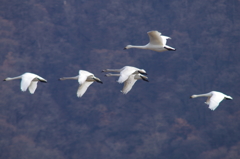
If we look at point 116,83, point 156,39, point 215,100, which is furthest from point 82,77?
point 116,83

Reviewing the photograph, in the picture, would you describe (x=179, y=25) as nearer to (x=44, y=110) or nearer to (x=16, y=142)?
(x=44, y=110)

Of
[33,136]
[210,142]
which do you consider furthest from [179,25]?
[33,136]

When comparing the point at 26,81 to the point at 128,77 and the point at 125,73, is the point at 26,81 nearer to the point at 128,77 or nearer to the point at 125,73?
the point at 125,73

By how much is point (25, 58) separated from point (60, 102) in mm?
6470

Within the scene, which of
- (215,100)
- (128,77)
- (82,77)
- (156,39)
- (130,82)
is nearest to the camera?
(215,100)

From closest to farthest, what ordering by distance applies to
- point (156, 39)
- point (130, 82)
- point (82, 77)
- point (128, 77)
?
point (82, 77) < point (128, 77) < point (156, 39) < point (130, 82)

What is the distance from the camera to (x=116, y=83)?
66.9 meters

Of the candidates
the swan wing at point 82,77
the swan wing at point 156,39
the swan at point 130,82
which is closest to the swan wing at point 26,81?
the swan wing at point 82,77

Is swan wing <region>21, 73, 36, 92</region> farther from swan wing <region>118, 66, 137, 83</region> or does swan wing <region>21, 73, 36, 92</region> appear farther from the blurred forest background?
the blurred forest background

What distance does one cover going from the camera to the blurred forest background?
206 ft

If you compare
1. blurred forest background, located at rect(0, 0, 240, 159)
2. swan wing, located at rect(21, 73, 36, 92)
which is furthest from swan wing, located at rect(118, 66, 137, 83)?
blurred forest background, located at rect(0, 0, 240, 159)

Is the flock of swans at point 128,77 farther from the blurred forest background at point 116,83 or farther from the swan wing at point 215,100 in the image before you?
the blurred forest background at point 116,83

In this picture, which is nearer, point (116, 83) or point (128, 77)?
point (128, 77)

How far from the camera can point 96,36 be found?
7038cm
